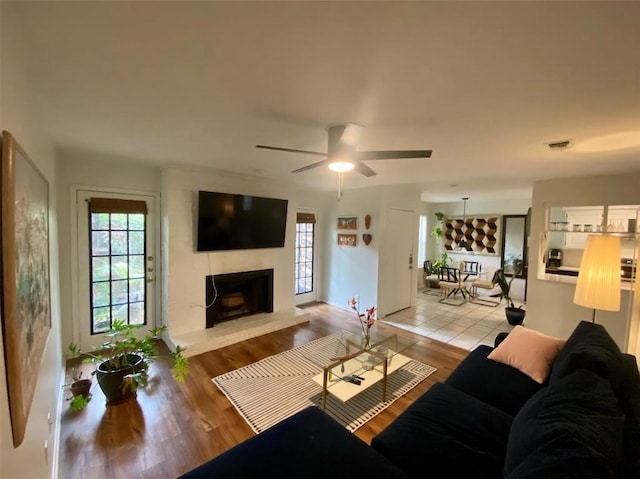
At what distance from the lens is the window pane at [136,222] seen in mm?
3637

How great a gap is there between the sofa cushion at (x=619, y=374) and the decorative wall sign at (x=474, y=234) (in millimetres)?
5835

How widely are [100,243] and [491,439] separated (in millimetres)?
4206

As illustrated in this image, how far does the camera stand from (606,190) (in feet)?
11.7

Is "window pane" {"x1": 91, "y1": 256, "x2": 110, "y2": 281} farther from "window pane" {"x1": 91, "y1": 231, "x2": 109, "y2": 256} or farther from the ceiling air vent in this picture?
the ceiling air vent

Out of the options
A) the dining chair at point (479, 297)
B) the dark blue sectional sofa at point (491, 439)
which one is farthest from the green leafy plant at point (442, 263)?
the dark blue sectional sofa at point (491, 439)

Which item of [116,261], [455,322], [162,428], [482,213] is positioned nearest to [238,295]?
[116,261]

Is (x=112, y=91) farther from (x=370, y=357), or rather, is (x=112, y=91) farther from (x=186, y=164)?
(x=370, y=357)

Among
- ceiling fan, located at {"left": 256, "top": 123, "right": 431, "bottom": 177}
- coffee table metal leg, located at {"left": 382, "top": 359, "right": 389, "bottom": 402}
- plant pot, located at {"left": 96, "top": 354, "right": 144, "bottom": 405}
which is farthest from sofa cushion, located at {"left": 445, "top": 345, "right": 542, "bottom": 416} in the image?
plant pot, located at {"left": 96, "top": 354, "right": 144, "bottom": 405}

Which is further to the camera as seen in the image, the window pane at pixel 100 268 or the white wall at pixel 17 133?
the window pane at pixel 100 268

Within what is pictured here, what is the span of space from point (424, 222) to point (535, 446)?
736 cm

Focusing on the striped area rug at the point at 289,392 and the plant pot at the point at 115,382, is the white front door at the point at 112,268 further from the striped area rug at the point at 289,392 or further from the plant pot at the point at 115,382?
the striped area rug at the point at 289,392

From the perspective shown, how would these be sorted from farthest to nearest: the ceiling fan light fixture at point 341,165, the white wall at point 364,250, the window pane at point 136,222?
1. the white wall at point 364,250
2. the window pane at point 136,222
3. the ceiling fan light fixture at point 341,165

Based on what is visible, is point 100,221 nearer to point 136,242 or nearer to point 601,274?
point 136,242

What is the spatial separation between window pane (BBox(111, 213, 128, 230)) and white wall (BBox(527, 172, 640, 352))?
18.3ft
